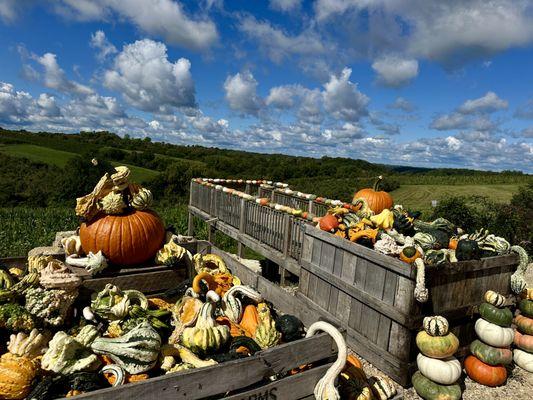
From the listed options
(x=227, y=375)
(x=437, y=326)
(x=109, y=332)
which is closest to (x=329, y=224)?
(x=437, y=326)

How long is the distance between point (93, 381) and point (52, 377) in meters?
0.24

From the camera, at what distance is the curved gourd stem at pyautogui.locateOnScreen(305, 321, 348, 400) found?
2.15 m

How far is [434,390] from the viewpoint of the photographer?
13.7 feet

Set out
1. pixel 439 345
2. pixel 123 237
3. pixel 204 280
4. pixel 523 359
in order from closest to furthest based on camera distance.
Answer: pixel 204 280, pixel 123 237, pixel 439 345, pixel 523 359

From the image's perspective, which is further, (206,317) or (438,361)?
(438,361)

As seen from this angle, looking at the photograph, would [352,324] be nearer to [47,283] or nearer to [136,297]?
[136,297]

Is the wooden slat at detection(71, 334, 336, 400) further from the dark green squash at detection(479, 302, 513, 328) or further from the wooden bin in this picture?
the dark green squash at detection(479, 302, 513, 328)

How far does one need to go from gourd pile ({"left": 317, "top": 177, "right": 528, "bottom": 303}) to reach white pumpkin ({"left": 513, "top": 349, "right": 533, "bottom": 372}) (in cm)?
84

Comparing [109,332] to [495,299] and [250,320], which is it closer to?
[250,320]

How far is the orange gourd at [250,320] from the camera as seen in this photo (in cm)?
265

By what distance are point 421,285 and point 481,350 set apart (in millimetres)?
1485

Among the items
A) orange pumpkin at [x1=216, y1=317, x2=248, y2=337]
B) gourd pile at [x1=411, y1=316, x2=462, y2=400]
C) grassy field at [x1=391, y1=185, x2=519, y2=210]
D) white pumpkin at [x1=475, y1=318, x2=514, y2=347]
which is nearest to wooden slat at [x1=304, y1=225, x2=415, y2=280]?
gourd pile at [x1=411, y1=316, x2=462, y2=400]

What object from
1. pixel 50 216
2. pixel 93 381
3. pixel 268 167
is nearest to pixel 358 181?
pixel 268 167

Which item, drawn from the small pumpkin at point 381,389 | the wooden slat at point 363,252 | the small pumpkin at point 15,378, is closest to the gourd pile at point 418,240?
the wooden slat at point 363,252
